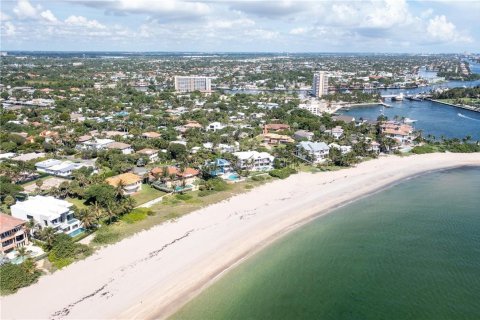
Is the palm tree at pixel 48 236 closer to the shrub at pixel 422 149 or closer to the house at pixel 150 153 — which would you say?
the house at pixel 150 153

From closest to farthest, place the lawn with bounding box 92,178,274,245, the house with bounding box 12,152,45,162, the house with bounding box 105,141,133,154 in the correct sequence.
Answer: the lawn with bounding box 92,178,274,245 → the house with bounding box 12,152,45,162 → the house with bounding box 105,141,133,154

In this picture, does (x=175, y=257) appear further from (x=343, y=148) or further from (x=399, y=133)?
(x=399, y=133)

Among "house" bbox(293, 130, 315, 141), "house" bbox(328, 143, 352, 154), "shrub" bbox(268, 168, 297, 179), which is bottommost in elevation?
"shrub" bbox(268, 168, 297, 179)

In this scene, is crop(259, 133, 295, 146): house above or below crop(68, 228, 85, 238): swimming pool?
above

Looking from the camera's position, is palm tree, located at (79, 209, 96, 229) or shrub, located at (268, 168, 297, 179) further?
shrub, located at (268, 168, 297, 179)

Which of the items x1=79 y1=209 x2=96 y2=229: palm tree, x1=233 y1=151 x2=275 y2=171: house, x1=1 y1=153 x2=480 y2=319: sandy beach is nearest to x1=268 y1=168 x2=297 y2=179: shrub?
x1=1 y1=153 x2=480 y2=319: sandy beach

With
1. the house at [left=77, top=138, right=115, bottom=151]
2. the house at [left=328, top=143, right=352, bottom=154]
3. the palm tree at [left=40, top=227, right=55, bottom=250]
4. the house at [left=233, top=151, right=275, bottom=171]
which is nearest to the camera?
the palm tree at [left=40, top=227, right=55, bottom=250]

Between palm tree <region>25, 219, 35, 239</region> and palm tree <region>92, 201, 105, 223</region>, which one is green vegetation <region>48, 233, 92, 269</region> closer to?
palm tree <region>25, 219, 35, 239</region>

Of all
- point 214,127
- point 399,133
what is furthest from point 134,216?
point 399,133
